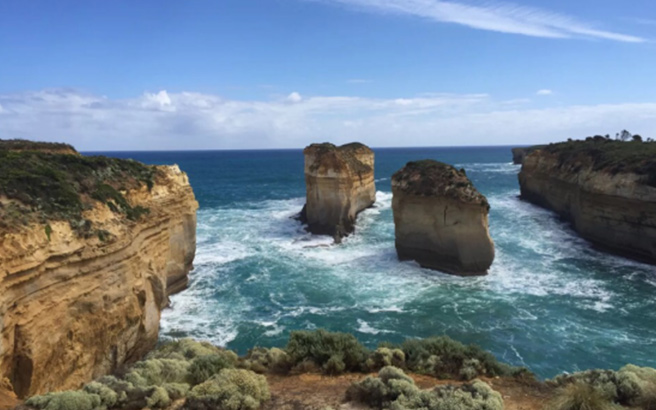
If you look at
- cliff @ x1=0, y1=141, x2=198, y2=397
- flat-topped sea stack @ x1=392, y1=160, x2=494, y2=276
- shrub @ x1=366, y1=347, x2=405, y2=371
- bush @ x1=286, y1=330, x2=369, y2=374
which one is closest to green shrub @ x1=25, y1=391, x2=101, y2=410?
cliff @ x1=0, y1=141, x2=198, y2=397

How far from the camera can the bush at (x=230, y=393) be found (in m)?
7.65

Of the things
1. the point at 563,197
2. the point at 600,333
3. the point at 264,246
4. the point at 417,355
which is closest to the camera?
the point at 417,355

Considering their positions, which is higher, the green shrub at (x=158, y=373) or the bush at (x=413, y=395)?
the bush at (x=413, y=395)

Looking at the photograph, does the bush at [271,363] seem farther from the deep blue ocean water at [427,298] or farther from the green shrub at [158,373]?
the deep blue ocean water at [427,298]

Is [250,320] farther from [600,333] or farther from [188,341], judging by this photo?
[600,333]

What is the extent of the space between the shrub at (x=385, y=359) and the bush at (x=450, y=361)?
24 centimetres

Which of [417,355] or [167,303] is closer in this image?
[417,355]

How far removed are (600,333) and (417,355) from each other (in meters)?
11.9

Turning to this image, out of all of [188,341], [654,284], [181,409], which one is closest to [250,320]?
[188,341]

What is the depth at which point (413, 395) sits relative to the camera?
8.00m

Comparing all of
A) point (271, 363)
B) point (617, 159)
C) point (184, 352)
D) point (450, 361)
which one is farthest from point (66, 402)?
point (617, 159)

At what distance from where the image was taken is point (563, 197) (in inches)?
1543

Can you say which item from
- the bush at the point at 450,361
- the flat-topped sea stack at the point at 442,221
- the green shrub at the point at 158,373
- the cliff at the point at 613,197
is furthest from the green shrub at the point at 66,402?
the cliff at the point at 613,197

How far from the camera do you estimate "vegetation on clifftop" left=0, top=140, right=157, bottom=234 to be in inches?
462
